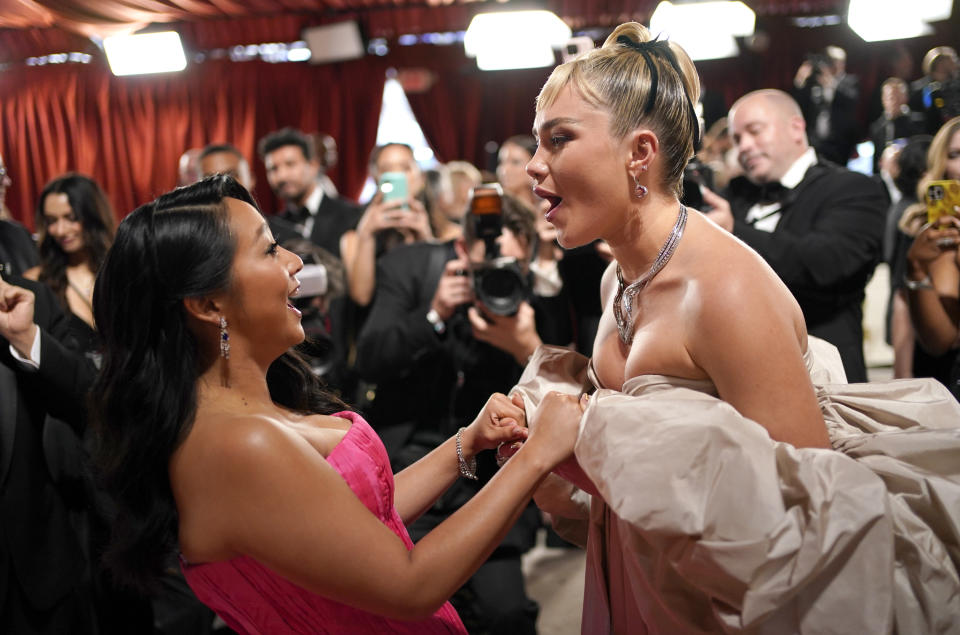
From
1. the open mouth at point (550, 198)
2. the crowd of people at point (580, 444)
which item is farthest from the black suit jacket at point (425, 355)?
the open mouth at point (550, 198)

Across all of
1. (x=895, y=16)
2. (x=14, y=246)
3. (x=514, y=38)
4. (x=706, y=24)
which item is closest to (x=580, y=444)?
(x=14, y=246)

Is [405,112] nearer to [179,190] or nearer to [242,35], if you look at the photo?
[242,35]

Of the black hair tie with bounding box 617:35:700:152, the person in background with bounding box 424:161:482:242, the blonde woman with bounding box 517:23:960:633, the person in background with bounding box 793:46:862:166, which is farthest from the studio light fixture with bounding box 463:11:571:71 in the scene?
the blonde woman with bounding box 517:23:960:633

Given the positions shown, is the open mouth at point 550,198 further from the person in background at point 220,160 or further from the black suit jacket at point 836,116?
the black suit jacket at point 836,116

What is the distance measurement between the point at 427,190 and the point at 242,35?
4598 millimetres

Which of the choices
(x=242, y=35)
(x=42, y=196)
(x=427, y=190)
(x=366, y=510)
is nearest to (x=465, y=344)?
(x=427, y=190)

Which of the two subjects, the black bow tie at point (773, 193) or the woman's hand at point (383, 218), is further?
the woman's hand at point (383, 218)

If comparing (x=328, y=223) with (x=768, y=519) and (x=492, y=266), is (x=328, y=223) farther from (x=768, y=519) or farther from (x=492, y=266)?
(x=768, y=519)

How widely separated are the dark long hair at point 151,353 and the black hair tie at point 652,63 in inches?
28.8

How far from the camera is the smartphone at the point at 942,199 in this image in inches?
98.0

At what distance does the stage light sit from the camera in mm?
6754

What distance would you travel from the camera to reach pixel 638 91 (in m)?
1.42

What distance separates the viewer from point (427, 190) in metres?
3.67

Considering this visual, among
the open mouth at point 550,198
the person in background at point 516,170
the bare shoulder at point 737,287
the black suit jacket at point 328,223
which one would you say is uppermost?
the open mouth at point 550,198
